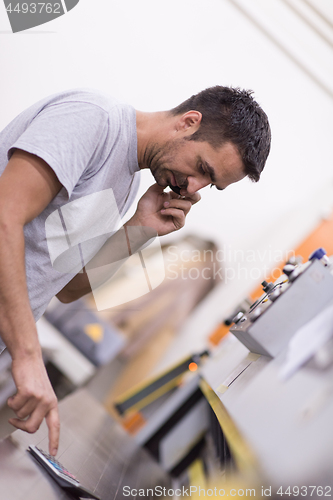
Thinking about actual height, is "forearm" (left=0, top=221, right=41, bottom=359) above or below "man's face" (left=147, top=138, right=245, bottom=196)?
below

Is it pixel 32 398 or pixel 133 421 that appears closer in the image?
pixel 32 398

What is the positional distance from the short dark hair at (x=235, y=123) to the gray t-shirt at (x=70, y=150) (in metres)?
0.17

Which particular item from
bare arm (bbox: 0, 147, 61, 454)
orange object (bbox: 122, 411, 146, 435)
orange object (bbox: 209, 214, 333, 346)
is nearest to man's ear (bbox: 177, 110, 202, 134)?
bare arm (bbox: 0, 147, 61, 454)

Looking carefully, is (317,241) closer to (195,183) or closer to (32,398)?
(195,183)

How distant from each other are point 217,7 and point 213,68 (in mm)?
226

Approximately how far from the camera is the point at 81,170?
720 millimetres

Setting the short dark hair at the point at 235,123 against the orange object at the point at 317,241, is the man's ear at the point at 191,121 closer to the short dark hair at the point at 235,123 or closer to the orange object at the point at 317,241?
the short dark hair at the point at 235,123

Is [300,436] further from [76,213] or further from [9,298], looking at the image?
[76,213]

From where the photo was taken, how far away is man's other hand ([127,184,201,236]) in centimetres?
94

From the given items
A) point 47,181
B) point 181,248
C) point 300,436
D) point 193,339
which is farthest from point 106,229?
point 193,339

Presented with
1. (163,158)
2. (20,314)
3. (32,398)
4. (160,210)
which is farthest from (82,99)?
(32,398)

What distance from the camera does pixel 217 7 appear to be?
3.70 feet

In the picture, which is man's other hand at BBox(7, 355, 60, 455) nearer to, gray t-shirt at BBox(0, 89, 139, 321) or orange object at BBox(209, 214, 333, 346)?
gray t-shirt at BBox(0, 89, 139, 321)

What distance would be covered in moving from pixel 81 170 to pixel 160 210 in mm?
297
